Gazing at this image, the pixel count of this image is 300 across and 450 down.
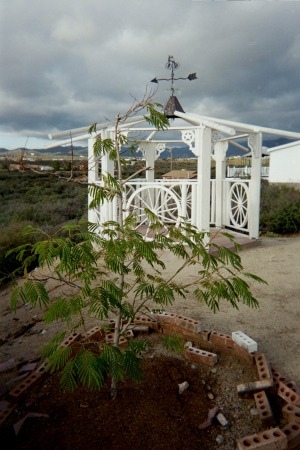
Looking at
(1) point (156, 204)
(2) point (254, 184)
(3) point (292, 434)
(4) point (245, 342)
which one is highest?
(2) point (254, 184)

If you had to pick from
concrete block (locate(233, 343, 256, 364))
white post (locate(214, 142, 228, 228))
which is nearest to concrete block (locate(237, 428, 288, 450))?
concrete block (locate(233, 343, 256, 364))

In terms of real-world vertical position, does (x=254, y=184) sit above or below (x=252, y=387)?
above

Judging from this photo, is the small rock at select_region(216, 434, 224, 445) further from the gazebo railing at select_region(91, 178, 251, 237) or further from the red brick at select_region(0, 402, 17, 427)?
Answer: the gazebo railing at select_region(91, 178, 251, 237)

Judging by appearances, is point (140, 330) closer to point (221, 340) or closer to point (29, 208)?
point (221, 340)

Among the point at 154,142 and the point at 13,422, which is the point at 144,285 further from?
the point at 154,142

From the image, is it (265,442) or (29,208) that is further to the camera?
(29,208)

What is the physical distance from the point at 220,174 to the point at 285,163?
66.8 feet

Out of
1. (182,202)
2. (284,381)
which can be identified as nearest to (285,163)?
(182,202)

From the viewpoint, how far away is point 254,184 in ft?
24.3

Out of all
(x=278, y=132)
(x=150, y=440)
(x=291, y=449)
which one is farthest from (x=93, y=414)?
(x=278, y=132)

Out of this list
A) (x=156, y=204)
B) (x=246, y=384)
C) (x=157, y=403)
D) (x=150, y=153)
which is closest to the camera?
(x=157, y=403)

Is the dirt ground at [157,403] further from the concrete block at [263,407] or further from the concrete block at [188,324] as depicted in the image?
the concrete block at [188,324]

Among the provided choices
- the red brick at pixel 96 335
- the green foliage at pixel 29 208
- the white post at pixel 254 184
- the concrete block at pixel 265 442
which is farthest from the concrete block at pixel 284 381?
the white post at pixel 254 184

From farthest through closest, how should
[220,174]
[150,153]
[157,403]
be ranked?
[150,153], [220,174], [157,403]
